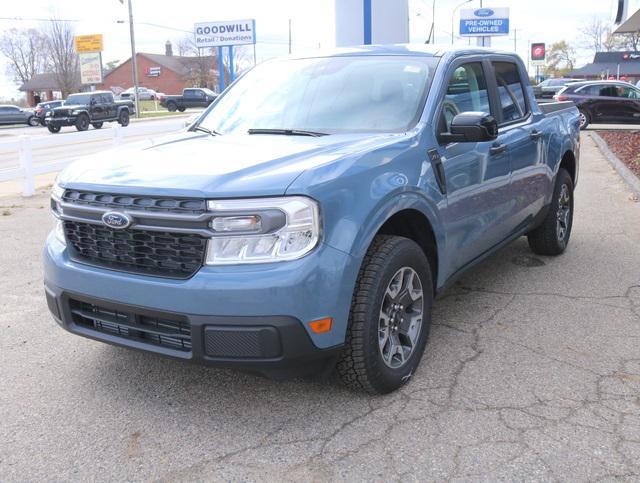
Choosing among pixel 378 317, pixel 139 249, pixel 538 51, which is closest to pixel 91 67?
pixel 538 51

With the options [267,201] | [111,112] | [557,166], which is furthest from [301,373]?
[111,112]

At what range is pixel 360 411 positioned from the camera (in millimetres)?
3338

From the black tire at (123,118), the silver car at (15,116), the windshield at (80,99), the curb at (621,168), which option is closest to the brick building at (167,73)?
the silver car at (15,116)

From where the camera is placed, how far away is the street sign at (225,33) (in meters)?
39.3

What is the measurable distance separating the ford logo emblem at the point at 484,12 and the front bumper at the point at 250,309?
192ft

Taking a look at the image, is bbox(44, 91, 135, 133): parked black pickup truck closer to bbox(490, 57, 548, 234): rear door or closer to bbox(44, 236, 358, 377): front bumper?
bbox(490, 57, 548, 234): rear door

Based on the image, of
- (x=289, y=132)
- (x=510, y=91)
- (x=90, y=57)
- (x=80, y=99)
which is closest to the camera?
(x=289, y=132)

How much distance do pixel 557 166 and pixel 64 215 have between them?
4.28 m

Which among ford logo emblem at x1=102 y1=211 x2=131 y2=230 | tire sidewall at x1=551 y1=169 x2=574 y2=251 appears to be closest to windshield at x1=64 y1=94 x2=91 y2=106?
tire sidewall at x1=551 y1=169 x2=574 y2=251

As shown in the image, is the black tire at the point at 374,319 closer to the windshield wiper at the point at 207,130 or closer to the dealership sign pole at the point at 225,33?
the windshield wiper at the point at 207,130

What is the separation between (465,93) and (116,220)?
2551 millimetres

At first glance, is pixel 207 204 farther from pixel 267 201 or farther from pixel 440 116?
pixel 440 116

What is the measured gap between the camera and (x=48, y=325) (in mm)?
4664

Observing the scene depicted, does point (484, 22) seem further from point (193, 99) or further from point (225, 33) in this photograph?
point (225, 33)
